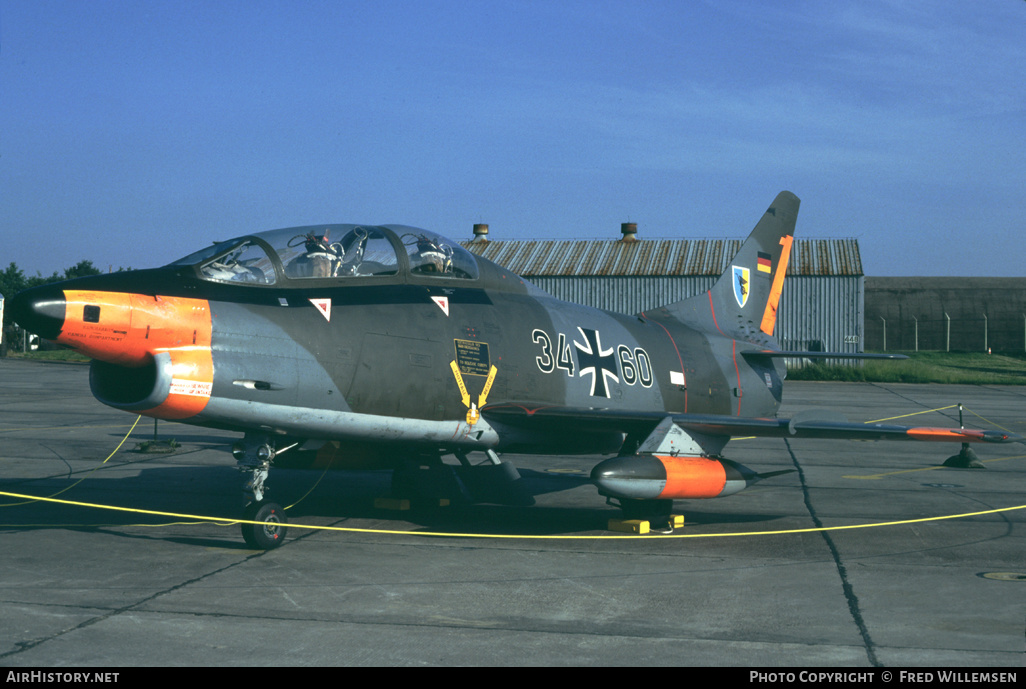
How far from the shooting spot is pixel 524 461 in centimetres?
1622

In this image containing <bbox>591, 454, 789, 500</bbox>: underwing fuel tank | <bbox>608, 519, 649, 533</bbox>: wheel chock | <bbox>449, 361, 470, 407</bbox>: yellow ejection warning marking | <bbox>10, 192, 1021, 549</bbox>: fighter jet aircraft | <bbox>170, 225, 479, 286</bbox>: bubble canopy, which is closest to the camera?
<bbox>10, 192, 1021, 549</bbox>: fighter jet aircraft

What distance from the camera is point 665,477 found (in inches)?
376

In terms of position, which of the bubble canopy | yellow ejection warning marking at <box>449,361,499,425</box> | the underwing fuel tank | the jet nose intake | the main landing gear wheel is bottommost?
the main landing gear wheel

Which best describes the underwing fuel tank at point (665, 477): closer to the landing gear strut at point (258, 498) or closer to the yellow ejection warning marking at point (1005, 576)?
the yellow ejection warning marking at point (1005, 576)

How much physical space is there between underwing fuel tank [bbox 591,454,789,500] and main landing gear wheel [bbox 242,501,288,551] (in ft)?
10.4

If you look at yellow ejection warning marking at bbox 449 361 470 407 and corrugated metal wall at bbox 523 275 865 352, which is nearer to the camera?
yellow ejection warning marking at bbox 449 361 470 407

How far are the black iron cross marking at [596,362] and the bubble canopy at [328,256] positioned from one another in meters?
2.07

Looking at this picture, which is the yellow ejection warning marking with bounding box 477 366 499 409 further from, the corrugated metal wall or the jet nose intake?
the corrugated metal wall

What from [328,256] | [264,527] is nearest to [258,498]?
[264,527]

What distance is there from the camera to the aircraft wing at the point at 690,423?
31.7 ft

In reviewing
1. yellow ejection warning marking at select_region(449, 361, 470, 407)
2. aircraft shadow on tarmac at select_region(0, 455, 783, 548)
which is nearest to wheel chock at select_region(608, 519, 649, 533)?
aircraft shadow on tarmac at select_region(0, 455, 783, 548)

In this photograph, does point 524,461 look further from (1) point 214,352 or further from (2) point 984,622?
(2) point 984,622

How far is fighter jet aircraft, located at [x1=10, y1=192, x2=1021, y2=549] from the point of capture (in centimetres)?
754
